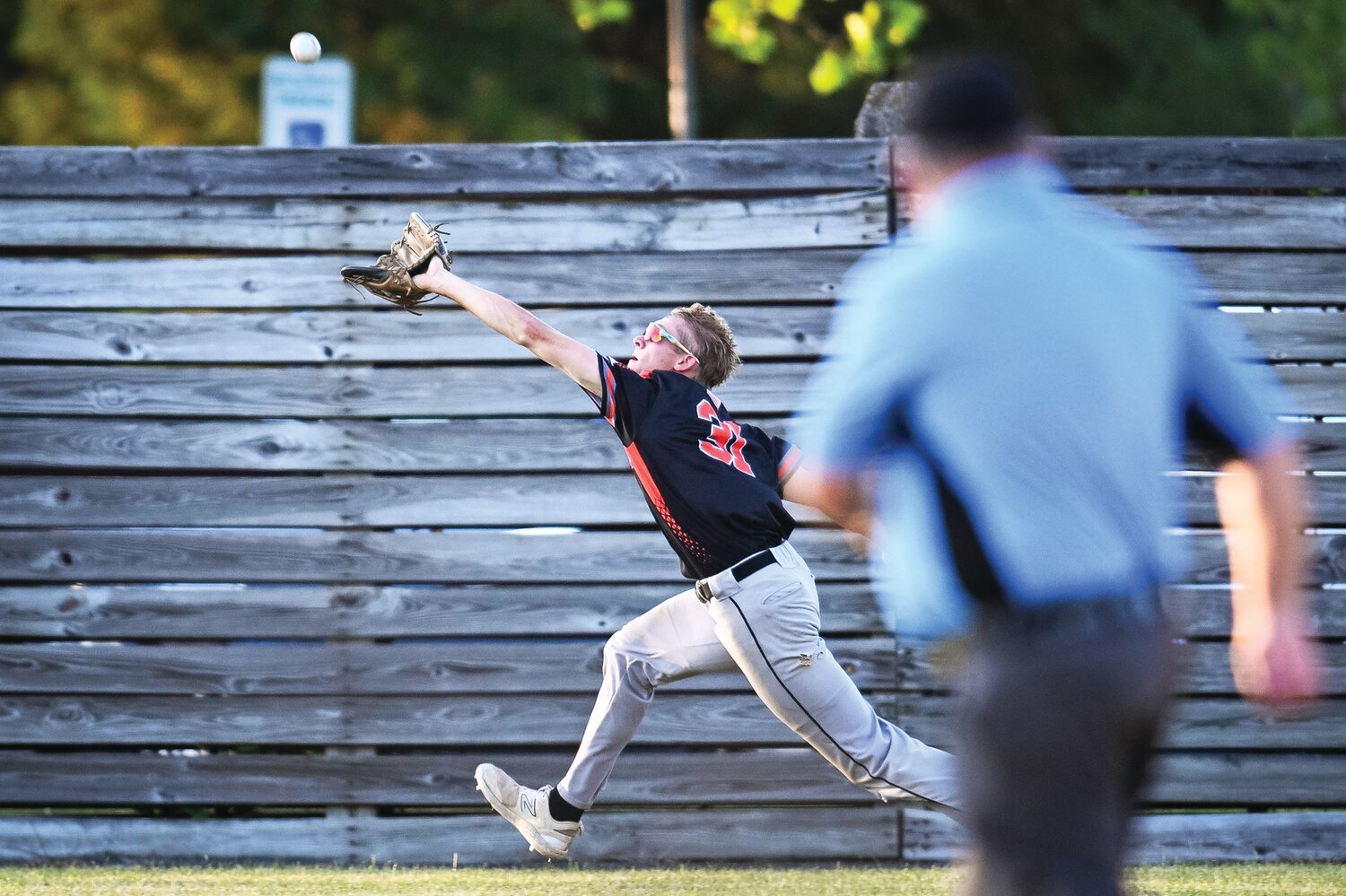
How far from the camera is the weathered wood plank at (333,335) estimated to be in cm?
566

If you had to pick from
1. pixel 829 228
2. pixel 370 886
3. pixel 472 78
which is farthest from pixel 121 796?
pixel 472 78

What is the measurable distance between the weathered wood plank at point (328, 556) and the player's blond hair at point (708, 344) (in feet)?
3.59

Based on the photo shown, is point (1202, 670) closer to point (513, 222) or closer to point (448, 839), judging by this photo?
point (448, 839)

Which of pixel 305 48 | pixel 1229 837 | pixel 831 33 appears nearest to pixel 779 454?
pixel 1229 837

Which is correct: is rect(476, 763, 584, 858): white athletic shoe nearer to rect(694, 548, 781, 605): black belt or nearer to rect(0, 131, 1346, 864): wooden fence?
rect(694, 548, 781, 605): black belt

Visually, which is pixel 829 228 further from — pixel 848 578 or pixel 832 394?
pixel 832 394

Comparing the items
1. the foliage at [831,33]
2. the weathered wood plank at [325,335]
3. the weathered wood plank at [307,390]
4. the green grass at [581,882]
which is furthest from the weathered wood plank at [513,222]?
the foliage at [831,33]

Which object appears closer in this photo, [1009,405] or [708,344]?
[1009,405]

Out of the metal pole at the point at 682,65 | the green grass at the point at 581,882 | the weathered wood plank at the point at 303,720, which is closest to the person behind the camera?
the green grass at the point at 581,882

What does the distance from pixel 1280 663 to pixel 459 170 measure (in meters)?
4.22

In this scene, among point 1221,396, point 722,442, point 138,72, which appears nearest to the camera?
point 1221,396

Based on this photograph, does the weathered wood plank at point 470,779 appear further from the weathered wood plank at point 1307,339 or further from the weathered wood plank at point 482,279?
the weathered wood plank at point 482,279

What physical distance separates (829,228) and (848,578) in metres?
1.34

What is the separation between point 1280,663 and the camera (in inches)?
84.7
